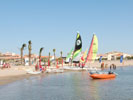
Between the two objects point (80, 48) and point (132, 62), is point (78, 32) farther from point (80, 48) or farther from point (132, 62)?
point (132, 62)

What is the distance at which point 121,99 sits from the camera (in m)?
26.3

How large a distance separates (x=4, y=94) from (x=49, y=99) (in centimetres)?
607

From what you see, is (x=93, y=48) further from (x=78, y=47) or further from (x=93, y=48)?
(x=78, y=47)

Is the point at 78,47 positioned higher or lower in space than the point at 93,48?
higher

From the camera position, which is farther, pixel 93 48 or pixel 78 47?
pixel 78 47

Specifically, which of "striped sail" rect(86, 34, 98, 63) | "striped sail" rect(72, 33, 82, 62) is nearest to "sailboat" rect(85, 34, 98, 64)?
"striped sail" rect(86, 34, 98, 63)

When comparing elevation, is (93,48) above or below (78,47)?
below

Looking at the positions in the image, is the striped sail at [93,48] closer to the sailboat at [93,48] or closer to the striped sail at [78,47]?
the sailboat at [93,48]

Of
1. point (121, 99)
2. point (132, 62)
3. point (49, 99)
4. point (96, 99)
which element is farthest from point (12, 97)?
point (132, 62)

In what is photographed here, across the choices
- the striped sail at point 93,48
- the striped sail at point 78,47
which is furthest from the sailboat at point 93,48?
the striped sail at point 78,47

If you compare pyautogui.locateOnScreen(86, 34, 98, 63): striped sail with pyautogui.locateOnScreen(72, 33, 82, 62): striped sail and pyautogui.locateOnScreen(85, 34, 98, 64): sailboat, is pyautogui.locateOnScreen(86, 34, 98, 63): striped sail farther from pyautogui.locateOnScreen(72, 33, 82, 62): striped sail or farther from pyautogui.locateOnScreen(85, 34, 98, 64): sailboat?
pyautogui.locateOnScreen(72, 33, 82, 62): striped sail

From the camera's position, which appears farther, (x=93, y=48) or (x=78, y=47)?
(x=78, y=47)

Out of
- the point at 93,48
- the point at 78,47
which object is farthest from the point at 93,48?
the point at 78,47

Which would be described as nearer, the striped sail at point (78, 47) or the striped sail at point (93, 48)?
the striped sail at point (93, 48)
